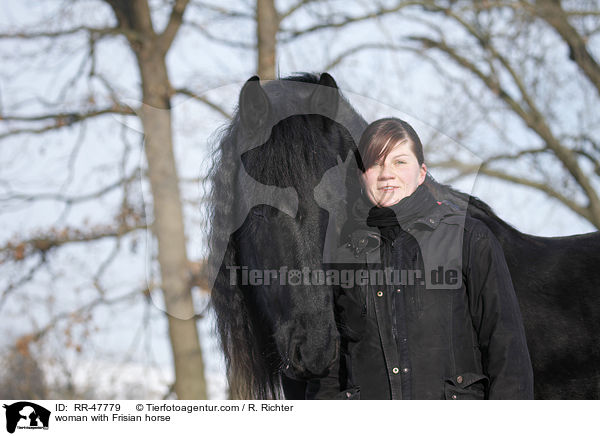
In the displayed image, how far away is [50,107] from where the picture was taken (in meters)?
9.34

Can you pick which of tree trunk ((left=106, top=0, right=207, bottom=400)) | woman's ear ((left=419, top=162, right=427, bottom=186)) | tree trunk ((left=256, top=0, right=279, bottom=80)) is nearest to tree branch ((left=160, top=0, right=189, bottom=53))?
tree trunk ((left=106, top=0, right=207, bottom=400))

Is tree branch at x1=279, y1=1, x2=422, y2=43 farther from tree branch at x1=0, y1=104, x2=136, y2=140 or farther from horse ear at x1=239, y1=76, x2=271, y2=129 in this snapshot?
horse ear at x1=239, y1=76, x2=271, y2=129

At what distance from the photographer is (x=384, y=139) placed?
7.43 feet

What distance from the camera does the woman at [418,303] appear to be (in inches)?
80.2

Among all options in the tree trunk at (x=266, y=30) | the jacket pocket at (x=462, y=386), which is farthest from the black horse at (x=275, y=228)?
the tree trunk at (x=266, y=30)

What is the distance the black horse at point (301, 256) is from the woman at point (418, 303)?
0.16m

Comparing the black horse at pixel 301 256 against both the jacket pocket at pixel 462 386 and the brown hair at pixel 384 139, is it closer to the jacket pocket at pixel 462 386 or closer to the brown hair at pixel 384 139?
the brown hair at pixel 384 139

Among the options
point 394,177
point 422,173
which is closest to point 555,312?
point 422,173

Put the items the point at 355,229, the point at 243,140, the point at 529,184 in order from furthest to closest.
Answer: the point at 529,184
the point at 243,140
the point at 355,229

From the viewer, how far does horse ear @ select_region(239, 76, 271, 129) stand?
7.69 feet
